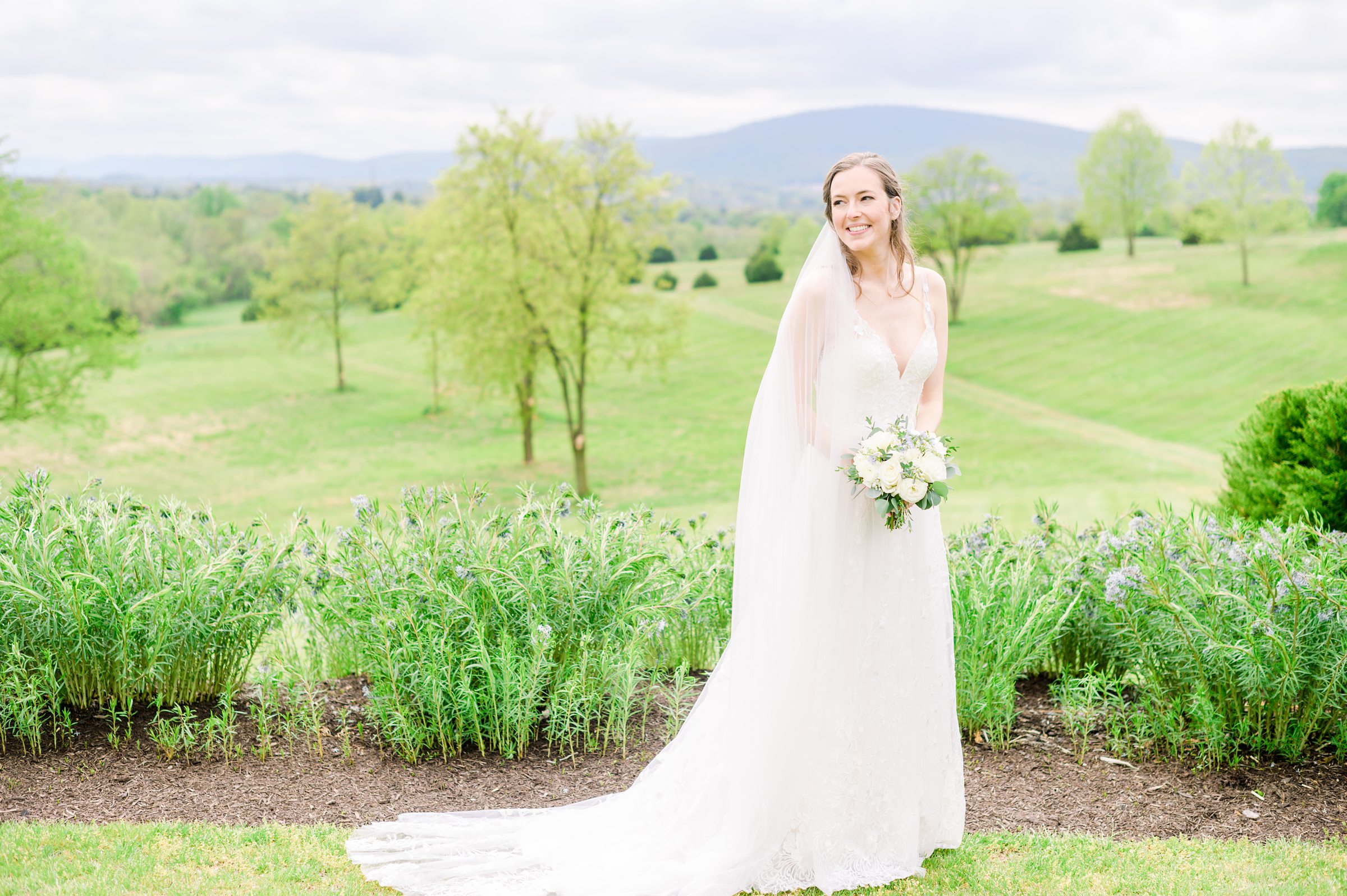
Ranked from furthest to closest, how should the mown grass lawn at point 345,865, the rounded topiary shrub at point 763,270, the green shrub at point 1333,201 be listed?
1. the green shrub at point 1333,201
2. the rounded topiary shrub at point 763,270
3. the mown grass lawn at point 345,865

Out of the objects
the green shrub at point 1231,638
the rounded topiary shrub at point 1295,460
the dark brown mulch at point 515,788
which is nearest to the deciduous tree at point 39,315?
the dark brown mulch at point 515,788

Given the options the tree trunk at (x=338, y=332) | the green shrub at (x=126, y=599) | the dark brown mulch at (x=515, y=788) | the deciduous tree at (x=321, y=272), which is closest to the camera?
the dark brown mulch at (x=515, y=788)

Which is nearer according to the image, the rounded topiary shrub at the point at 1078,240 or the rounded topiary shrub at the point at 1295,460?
the rounded topiary shrub at the point at 1295,460

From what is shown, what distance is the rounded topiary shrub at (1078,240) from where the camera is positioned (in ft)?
216

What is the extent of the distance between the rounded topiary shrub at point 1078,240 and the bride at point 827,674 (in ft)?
223

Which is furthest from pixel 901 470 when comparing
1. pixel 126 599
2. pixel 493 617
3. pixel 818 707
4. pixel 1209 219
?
pixel 1209 219

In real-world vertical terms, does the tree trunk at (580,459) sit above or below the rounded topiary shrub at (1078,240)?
below

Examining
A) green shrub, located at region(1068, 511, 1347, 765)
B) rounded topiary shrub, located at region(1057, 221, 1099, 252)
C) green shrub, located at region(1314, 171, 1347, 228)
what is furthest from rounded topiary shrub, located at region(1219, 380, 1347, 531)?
green shrub, located at region(1314, 171, 1347, 228)

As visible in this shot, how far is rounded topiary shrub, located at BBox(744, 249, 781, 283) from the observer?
66.2 metres

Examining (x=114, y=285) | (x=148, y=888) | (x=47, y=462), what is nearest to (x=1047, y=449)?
(x=148, y=888)

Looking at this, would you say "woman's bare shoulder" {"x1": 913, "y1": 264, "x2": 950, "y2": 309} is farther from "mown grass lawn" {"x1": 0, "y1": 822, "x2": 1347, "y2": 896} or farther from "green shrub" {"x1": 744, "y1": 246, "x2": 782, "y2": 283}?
"green shrub" {"x1": 744, "y1": 246, "x2": 782, "y2": 283}

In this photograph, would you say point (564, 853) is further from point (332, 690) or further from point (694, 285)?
point (694, 285)

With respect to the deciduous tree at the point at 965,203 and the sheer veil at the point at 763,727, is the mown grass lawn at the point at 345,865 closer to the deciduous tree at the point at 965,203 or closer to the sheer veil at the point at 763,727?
the sheer veil at the point at 763,727

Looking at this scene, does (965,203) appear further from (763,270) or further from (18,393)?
(18,393)
